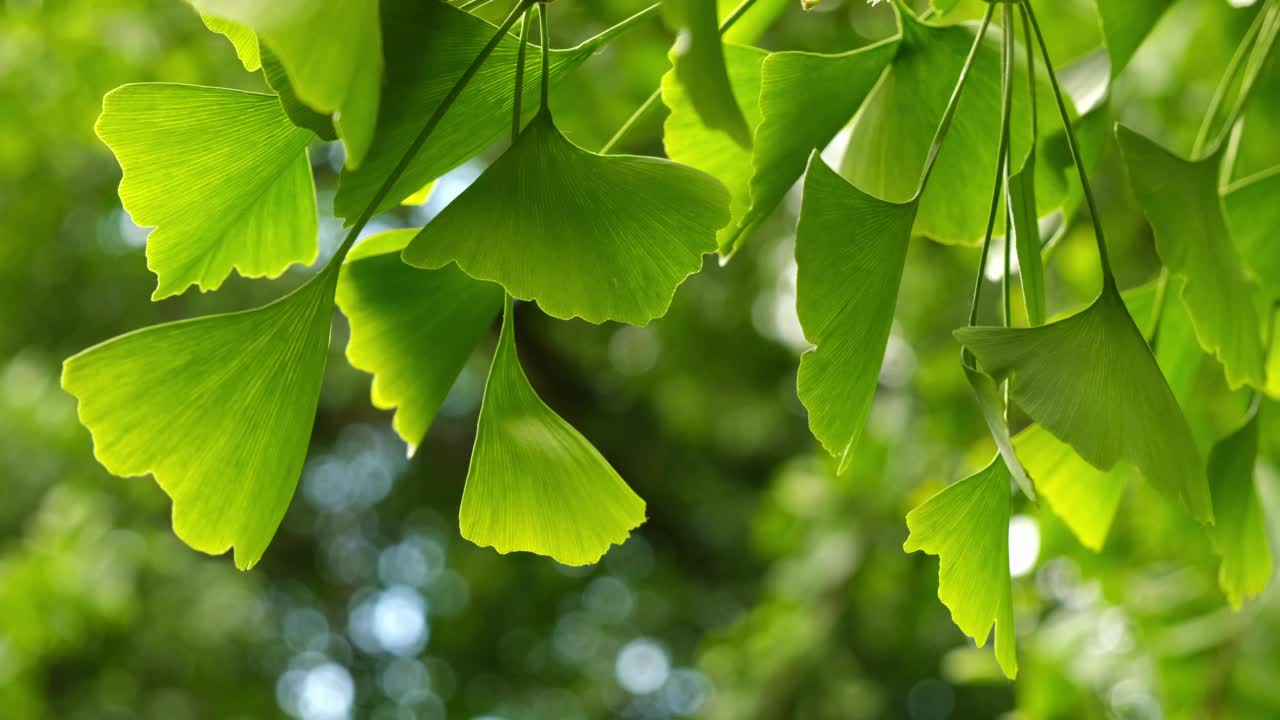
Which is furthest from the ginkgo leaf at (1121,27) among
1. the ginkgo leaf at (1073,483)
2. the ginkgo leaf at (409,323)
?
the ginkgo leaf at (409,323)

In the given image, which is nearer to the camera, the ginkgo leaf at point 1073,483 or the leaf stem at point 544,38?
the leaf stem at point 544,38

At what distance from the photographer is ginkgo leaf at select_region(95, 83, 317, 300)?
0.32 meters

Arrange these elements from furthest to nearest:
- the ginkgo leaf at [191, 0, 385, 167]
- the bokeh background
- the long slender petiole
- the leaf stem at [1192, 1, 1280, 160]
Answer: the bokeh background
the leaf stem at [1192, 1, 1280, 160]
the long slender petiole
the ginkgo leaf at [191, 0, 385, 167]

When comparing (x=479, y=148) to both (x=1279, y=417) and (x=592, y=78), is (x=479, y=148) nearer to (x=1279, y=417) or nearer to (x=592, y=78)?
(x=1279, y=417)

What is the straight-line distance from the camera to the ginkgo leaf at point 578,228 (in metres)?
0.28

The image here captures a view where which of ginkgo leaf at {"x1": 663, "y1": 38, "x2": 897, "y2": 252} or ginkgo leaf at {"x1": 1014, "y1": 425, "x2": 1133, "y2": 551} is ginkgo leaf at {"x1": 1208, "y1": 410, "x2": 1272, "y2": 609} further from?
ginkgo leaf at {"x1": 663, "y1": 38, "x2": 897, "y2": 252}

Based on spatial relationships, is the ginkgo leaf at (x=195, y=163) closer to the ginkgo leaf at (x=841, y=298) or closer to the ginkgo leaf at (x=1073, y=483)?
the ginkgo leaf at (x=841, y=298)

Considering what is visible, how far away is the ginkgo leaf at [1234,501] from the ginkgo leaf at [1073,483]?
3 centimetres

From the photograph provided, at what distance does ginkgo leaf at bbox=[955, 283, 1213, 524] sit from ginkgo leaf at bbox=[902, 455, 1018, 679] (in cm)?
4

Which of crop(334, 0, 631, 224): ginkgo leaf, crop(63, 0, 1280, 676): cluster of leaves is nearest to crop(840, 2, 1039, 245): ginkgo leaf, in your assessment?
crop(63, 0, 1280, 676): cluster of leaves

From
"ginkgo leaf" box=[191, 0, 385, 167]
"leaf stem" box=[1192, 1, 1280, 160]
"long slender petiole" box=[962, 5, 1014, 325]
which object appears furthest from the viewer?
"leaf stem" box=[1192, 1, 1280, 160]

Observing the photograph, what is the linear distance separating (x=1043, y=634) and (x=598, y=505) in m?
1.12

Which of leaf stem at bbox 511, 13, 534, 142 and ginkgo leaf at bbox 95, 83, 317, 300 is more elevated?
leaf stem at bbox 511, 13, 534, 142

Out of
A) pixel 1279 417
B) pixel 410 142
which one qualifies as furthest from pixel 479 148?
Answer: pixel 1279 417
